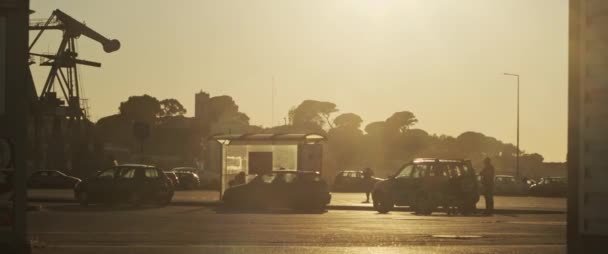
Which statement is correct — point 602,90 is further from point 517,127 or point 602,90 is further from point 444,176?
point 517,127

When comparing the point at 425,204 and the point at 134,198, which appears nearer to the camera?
the point at 425,204

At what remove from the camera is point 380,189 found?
31906mm

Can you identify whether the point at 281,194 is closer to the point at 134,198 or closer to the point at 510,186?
the point at 134,198

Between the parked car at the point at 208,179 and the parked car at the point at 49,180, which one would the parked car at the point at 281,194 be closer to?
the parked car at the point at 208,179

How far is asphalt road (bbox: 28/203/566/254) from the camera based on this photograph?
49.6 ft

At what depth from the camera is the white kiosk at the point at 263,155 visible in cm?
3797

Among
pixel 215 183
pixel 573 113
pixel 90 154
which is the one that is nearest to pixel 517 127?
pixel 215 183

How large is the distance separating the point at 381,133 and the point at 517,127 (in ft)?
195

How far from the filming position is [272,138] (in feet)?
122

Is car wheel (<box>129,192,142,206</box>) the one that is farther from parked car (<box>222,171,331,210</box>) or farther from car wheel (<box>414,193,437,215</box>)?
car wheel (<box>414,193,437,215</box>)

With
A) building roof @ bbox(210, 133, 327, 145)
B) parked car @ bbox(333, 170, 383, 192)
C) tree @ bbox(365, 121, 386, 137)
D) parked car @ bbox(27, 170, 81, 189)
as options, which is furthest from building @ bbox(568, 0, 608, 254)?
tree @ bbox(365, 121, 386, 137)

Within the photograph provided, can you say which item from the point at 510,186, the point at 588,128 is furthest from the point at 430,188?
the point at 510,186

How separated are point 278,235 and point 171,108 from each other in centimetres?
13261

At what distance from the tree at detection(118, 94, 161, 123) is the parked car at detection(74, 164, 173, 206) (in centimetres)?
10168
